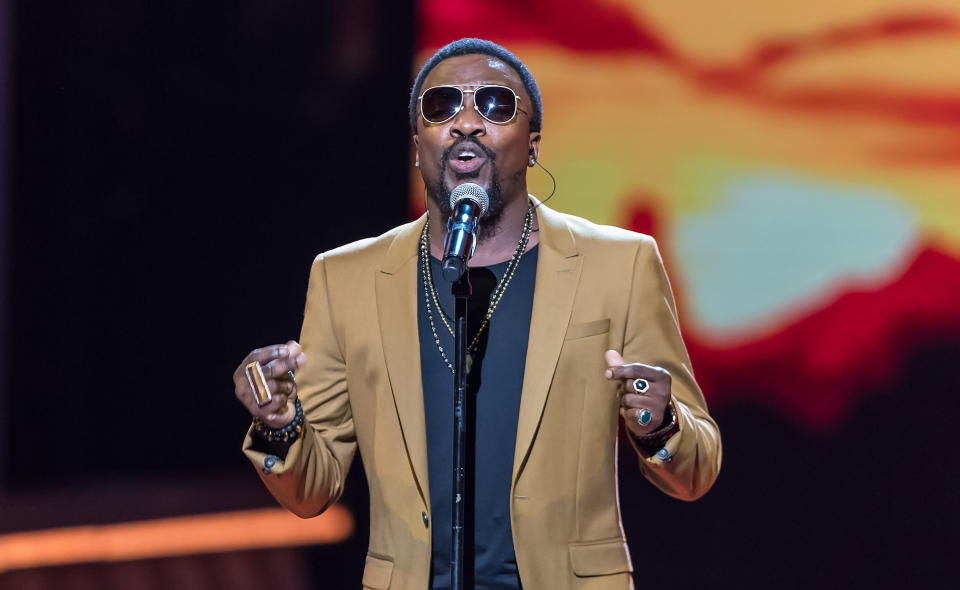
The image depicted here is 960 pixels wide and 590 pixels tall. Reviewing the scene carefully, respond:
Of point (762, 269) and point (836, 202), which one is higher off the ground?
point (836, 202)

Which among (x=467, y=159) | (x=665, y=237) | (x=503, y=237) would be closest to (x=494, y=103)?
(x=467, y=159)

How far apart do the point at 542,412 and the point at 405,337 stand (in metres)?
0.37

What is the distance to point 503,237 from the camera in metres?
2.49

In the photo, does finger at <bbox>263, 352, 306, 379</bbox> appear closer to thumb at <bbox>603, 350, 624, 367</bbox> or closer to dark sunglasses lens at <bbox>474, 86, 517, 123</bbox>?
thumb at <bbox>603, 350, 624, 367</bbox>

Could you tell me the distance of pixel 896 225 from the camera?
425 cm

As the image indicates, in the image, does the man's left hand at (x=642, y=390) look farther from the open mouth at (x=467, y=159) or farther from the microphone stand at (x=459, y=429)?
the open mouth at (x=467, y=159)

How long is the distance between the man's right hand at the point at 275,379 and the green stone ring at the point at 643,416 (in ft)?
2.11

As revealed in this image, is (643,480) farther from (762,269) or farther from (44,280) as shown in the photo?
(44,280)

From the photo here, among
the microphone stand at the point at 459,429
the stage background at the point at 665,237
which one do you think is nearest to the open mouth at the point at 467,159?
the microphone stand at the point at 459,429

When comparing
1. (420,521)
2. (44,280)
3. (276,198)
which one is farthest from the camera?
(276,198)

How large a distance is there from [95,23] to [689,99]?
2.28m

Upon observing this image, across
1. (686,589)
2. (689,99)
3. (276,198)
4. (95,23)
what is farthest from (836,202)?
(95,23)

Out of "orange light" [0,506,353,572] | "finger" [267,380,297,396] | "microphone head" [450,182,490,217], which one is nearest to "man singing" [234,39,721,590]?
"finger" [267,380,297,396]

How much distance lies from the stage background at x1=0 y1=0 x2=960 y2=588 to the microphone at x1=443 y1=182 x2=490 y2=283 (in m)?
2.31
